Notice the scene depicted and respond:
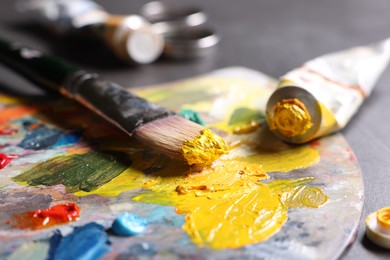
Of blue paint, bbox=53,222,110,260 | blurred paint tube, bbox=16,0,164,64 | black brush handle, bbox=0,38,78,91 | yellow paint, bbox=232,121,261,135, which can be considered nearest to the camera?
blue paint, bbox=53,222,110,260

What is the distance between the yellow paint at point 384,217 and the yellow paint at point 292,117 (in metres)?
0.21

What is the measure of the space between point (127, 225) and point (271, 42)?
0.92m

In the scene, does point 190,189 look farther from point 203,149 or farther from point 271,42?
point 271,42

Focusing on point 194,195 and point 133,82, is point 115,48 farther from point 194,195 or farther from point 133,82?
point 194,195

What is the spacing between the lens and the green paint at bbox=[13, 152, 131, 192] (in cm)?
93

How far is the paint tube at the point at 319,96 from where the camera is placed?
3.33ft

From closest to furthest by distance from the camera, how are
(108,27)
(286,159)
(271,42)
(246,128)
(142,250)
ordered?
(142,250) → (286,159) → (246,128) → (108,27) → (271,42)

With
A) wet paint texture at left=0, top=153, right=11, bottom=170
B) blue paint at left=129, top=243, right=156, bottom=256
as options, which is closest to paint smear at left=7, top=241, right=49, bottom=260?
blue paint at left=129, top=243, right=156, bottom=256

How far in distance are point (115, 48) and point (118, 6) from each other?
46 centimetres

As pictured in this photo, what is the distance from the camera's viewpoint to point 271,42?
161 cm

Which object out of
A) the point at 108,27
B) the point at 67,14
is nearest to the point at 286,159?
the point at 108,27

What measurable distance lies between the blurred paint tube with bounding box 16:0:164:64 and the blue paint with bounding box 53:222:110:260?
0.70m

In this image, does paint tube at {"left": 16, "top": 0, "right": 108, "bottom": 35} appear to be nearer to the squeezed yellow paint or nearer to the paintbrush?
the paintbrush

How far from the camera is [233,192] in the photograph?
891 mm
